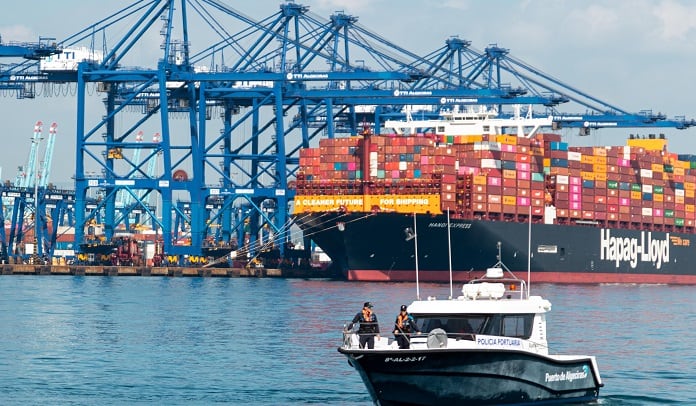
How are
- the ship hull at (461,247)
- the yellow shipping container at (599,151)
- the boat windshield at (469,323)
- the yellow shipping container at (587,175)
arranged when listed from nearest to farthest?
the boat windshield at (469,323), the ship hull at (461,247), the yellow shipping container at (587,175), the yellow shipping container at (599,151)

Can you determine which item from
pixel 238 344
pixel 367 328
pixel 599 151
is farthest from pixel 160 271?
pixel 367 328

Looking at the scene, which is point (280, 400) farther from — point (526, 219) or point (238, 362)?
point (526, 219)

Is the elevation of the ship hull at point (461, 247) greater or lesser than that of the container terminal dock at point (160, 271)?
greater

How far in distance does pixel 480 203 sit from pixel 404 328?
70.4 m

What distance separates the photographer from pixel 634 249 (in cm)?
11581

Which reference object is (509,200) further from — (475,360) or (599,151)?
(475,360)

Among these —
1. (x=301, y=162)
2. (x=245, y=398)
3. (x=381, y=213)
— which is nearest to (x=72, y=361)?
(x=245, y=398)

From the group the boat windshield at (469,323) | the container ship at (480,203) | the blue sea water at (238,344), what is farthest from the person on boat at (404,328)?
the container ship at (480,203)

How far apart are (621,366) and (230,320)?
22221mm

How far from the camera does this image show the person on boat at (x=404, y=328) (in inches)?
1191

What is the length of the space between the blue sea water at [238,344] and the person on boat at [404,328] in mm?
3885

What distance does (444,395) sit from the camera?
1188 inches

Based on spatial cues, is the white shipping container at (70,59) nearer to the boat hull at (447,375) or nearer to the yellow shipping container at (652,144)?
the yellow shipping container at (652,144)

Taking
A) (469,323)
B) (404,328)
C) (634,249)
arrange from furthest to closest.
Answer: (634,249) < (469,323) < (404,328)
